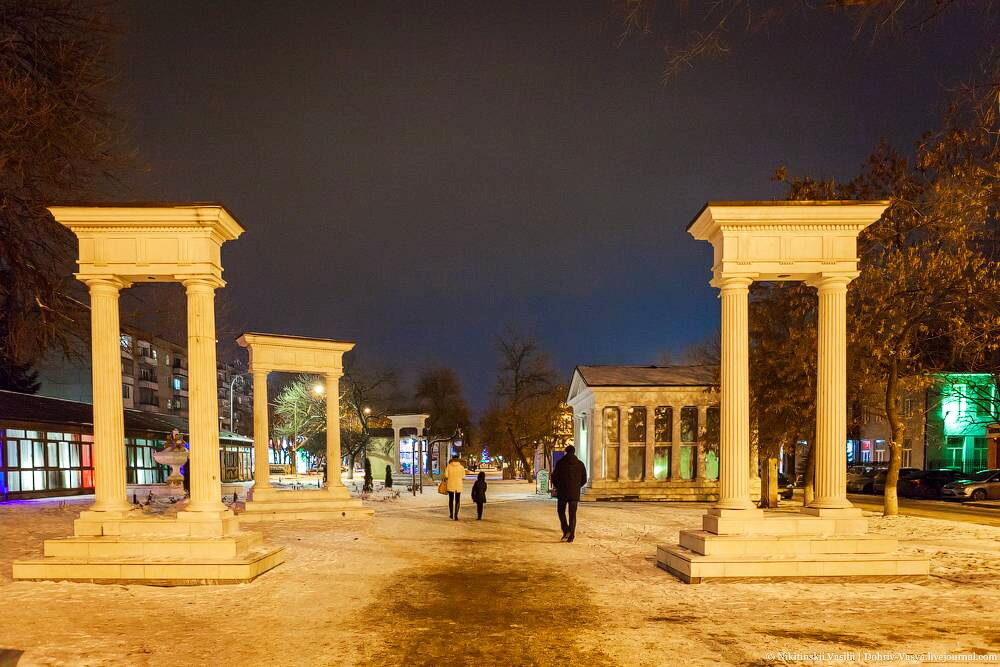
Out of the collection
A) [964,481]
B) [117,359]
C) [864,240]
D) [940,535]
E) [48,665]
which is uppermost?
[864,240]

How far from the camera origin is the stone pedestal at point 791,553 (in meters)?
8.53

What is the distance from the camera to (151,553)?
867 centimetres

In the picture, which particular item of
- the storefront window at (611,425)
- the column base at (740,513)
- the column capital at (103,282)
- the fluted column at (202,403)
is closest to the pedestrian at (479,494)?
the fluted column at (202,403)

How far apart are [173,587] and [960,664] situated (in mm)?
8747

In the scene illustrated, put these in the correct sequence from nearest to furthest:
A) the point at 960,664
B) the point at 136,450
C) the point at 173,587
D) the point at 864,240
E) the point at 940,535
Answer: the point at 960,664 < the point at 173,587 < the point at 940,535 < the point at 864,240 < the point at 136,450

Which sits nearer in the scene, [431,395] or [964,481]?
[964,481]

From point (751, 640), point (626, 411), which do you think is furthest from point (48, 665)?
point (626, 411)

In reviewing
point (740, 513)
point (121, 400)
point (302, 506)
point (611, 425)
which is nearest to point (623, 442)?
point (611, 425)

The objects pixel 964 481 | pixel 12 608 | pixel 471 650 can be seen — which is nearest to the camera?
pixel 471 650

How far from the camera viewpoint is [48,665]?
5281 millimetres

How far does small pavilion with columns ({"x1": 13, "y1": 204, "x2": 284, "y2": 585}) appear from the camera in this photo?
8633 mm

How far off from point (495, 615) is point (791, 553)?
451 centimetres

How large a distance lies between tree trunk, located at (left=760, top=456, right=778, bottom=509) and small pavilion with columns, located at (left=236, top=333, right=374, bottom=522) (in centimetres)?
1138

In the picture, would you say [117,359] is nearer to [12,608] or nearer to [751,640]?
[12,608]
